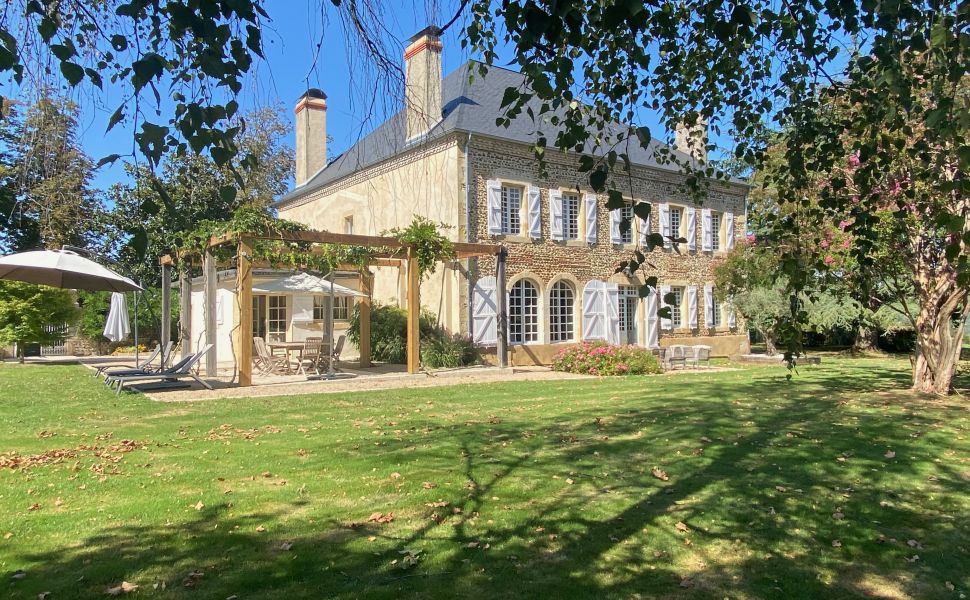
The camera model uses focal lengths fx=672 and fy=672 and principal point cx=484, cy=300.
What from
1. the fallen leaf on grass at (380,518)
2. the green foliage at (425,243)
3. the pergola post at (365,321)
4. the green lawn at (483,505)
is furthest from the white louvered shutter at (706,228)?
the fallen leaf on grass at (380,518)

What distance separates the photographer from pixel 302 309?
18312 millimetres

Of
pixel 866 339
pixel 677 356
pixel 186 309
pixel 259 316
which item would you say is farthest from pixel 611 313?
pixel 866 339

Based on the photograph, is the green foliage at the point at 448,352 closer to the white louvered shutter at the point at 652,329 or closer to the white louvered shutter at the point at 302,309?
the white louvered shutter at the point at 302,309

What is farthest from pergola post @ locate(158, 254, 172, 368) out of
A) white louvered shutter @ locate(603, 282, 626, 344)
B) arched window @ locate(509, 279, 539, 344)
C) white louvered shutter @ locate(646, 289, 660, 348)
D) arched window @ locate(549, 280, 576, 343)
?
white louvered shutter @ locate(646, 289, 660, 348)

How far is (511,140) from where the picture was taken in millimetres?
17562

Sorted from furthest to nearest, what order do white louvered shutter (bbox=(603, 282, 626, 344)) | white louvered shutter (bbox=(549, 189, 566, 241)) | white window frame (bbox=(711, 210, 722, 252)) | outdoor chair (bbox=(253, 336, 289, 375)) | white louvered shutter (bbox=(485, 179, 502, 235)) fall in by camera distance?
1. white window frame (bbox=(711, 210, 722, 252))
2. white louvered shutter (bbox=(603, 282, 626, 344))
3. white louvered shutter (bbox=(549, 189, 566, 241))
4. white louvered shutter (bbox=(485, 179, 502, 235))
5. outdoor chair (bbox=(253, 336, 289, 375))

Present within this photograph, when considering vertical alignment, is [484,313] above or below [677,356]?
above

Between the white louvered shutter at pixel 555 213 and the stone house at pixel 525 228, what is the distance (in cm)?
3

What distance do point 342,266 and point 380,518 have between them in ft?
41.4

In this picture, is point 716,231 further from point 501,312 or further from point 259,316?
point 259,316

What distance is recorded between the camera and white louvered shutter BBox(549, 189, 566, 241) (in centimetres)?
1869

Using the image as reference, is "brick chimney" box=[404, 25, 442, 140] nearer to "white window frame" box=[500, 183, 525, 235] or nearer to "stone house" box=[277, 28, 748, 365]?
"stone house" box=[277, 28, 748, 365]

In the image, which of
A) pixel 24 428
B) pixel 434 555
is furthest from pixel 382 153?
pixel 24 428

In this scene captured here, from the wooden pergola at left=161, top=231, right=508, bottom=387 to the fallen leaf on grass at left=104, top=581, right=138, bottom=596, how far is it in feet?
29.6
